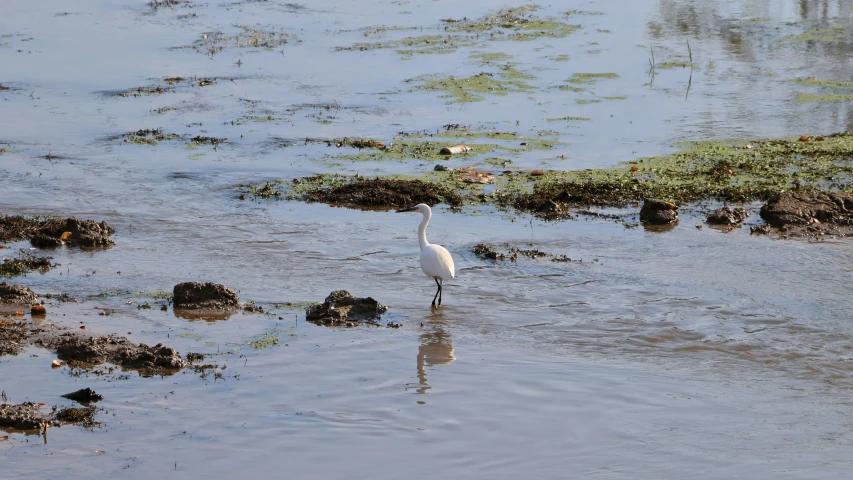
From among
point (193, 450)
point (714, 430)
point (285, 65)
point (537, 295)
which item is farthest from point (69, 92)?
point (714, 430)

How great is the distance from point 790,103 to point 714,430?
456 inches

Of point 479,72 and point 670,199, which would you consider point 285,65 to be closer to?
point 479,72

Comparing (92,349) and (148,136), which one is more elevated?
(148,136)

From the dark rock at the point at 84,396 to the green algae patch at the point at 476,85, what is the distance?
37.0ft

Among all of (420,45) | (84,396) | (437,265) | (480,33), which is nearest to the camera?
(84,396)

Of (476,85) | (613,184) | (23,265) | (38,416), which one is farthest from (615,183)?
(38,416)

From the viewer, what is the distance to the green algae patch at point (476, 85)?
58.7ft

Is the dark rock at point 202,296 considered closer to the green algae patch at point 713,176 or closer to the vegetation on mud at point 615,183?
the vegetation on mud at point 615,183

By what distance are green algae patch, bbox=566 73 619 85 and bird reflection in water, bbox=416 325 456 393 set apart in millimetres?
10825

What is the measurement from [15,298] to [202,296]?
158 cm

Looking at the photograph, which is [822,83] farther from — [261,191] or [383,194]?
[261,191]

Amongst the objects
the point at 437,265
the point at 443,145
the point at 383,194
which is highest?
the point at 443,145

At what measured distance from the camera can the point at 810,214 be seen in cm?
1138

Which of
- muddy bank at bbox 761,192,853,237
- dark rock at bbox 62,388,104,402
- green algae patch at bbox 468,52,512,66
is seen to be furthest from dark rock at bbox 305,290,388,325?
green algae patch at bbox 468,52,512,66
